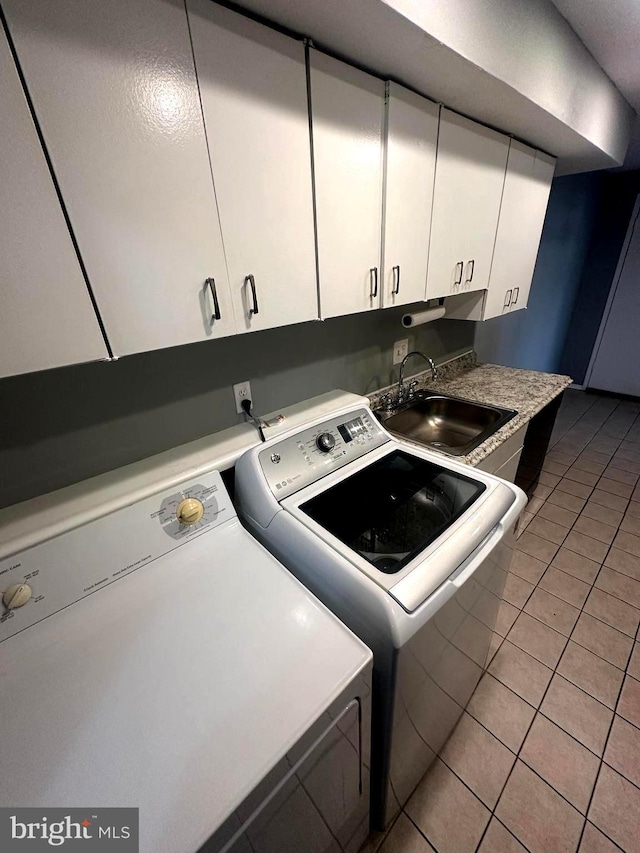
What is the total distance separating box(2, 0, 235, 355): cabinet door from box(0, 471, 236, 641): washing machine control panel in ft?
1.52

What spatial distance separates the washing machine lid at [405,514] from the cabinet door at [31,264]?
2.30ft

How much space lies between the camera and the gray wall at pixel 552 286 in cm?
287

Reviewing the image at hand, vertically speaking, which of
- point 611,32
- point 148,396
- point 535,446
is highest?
point 611,32

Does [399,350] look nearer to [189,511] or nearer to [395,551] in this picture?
[395,551]

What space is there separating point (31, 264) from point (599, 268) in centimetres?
510

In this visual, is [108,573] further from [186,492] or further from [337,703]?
[337,703]

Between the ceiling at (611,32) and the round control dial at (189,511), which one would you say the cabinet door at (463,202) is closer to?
the ceiling at (611,32)

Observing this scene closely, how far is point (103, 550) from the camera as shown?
893 millimetres

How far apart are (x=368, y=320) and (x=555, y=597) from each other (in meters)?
1.75

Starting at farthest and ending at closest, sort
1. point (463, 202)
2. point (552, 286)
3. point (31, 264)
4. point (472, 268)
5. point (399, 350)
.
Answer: point (552, 286), point (399, 350), point (472, 268), point (463, 202), point (31, 264)

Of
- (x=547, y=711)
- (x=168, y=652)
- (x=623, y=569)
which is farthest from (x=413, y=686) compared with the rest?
(x=623, y=569)

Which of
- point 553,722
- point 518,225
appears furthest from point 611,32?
point 553,722

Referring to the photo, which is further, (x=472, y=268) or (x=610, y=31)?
(x=472, y=268)

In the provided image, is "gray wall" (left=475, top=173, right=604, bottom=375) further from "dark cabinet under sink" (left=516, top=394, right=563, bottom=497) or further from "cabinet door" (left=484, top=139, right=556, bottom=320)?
"dark cabinet under sink" (left=516, top=394, right=563, bottom=497)
